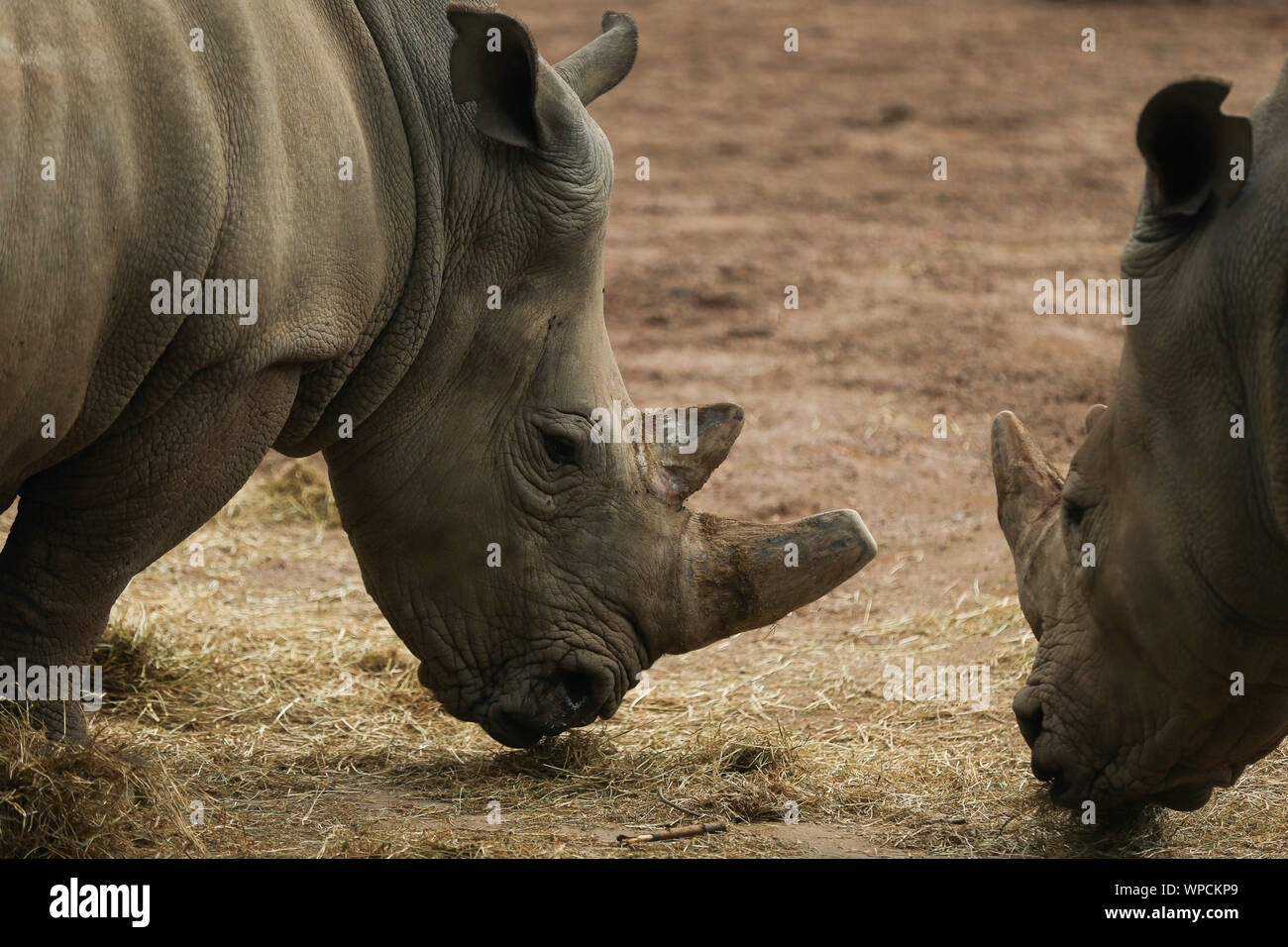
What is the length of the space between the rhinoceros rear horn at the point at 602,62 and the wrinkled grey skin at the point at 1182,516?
173cm

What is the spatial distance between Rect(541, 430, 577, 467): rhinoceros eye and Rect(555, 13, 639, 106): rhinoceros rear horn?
947 mm

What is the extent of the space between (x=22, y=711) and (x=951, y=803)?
7.64 ft

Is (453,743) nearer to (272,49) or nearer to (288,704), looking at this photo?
(288,704)

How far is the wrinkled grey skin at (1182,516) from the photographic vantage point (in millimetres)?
3277

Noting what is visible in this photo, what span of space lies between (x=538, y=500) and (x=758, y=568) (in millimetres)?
→ 597

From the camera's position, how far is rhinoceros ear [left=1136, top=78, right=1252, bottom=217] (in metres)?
3.24

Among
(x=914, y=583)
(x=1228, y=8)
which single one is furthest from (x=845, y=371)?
(x=1228, y=8)

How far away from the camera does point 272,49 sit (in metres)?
3.94

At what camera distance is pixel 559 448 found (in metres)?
4.57

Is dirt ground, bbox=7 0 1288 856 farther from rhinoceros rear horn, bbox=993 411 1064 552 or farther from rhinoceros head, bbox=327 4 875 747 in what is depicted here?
rhinoceros rear horn, bbox=993 411 1064 552

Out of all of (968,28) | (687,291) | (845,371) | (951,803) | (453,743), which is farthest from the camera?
(968,28)

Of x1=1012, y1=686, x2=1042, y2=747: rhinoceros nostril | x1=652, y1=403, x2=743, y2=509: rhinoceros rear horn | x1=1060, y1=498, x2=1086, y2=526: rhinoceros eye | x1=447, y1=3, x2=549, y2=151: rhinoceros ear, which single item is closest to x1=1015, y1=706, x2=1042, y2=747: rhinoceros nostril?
x1=1012, y1=686, x2=1042, y2=747: rhinoceros nostril

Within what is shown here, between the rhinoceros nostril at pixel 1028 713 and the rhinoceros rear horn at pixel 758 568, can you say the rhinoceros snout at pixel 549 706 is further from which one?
the rhinoceros nostril at pixel 1028 713

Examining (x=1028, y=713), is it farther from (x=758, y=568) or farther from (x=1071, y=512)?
(x=758, y=568)
